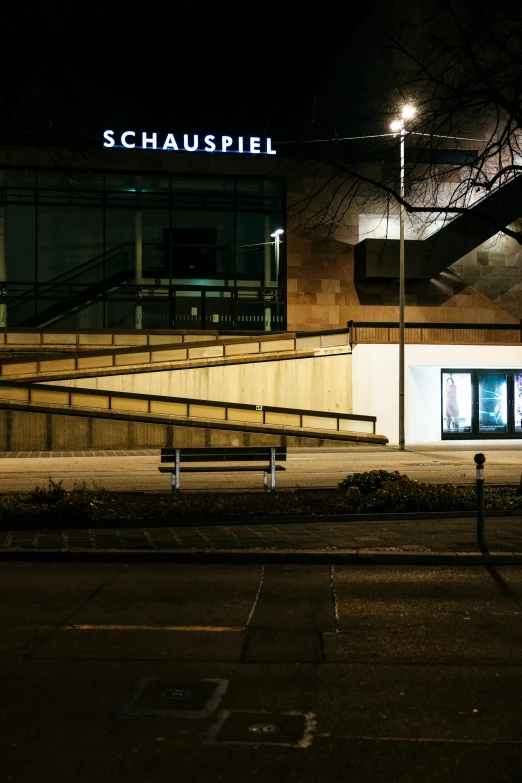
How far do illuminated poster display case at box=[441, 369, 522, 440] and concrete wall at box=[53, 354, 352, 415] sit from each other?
12.7 feet

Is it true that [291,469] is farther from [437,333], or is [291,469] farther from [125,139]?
[125,139]

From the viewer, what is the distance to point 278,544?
10.5 meters

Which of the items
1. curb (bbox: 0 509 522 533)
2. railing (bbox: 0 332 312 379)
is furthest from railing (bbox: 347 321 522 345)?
curb (bbox: 0 509 522 533)

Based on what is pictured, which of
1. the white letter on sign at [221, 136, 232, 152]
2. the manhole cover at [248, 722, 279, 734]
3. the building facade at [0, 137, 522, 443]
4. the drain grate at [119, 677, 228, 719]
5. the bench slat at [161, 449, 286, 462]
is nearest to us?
the manhole cover at [248, 722, 279, 734]

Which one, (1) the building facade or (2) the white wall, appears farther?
(1) the building facade

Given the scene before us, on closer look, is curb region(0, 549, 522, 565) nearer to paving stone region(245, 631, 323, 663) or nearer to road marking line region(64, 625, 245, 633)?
road marking line region(64, 625, 245, 633)

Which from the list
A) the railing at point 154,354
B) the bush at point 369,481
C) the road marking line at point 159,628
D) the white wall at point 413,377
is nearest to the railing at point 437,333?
the white wall at point 413,377

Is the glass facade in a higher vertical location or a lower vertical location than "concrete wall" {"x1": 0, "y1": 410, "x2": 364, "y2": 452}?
higher

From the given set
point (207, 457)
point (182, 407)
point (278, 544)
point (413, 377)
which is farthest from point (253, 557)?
point (413, 377)

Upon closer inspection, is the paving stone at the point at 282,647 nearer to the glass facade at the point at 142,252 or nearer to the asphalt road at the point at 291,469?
the asphalt road at the point at 291,469

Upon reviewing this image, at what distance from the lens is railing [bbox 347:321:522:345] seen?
31.6 m

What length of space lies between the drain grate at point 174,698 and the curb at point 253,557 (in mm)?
4138

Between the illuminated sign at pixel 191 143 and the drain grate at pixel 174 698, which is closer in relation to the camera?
the drain grate at pixel 174 698

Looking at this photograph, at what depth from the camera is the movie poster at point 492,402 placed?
109 feet
